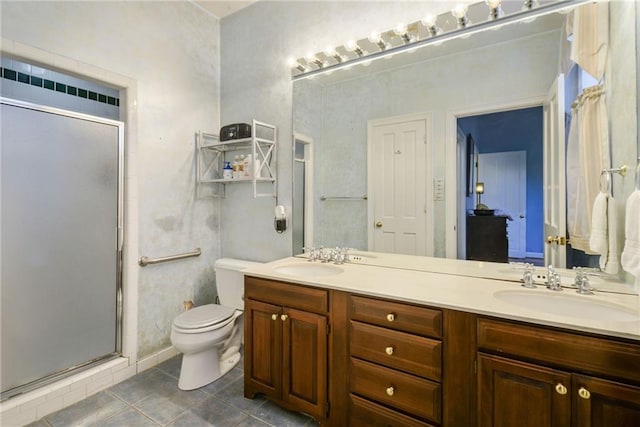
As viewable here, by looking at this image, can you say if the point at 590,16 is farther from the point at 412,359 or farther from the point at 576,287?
the point at 412,359

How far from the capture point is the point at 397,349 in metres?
1.28

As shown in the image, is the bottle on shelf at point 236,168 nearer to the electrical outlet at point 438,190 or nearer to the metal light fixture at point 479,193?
the electrical outlet at point 438,190

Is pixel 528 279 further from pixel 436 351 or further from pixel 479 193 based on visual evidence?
pixel 436 351

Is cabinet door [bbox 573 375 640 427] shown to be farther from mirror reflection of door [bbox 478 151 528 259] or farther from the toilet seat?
the toilet seat

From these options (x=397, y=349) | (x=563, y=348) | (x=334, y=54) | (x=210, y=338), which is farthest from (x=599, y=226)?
(x=210, y=338)

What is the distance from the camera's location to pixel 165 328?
2.27m

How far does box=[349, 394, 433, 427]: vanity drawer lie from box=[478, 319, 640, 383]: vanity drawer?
478mm

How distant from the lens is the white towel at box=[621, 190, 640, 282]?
3.50 ft

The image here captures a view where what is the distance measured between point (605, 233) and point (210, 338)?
220 centimetres

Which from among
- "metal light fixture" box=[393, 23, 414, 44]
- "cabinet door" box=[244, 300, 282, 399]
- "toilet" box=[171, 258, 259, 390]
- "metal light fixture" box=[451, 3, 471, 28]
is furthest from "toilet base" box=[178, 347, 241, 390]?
"metal light fixture" box=[451, 3, 471, 28]

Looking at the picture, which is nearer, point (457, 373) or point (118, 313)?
point (457, 373)

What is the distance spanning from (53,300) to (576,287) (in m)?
2.82

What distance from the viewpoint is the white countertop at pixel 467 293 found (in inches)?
38.7

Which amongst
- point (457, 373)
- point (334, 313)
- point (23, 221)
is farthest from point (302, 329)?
point (23, 221)
